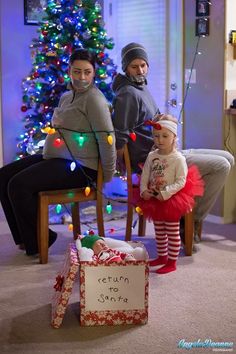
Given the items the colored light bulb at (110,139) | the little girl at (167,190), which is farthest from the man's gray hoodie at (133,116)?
the little girl at (167,190)

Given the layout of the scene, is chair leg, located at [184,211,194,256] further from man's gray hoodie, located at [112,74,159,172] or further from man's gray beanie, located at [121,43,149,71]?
man's gray beanie, located at [121,43,149,71]

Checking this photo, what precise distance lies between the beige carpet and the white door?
5.56 feet

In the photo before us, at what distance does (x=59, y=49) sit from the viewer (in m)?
4.55

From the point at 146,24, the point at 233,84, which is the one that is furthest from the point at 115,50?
the point at 233,84

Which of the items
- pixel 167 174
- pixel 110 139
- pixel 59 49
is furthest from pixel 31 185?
pixel 59 49

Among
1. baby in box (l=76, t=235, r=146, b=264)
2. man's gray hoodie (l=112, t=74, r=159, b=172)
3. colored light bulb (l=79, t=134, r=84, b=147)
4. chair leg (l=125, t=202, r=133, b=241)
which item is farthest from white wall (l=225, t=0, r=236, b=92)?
baby in box (l=76, t=235, r=146, b=264)

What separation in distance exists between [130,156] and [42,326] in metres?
1.45

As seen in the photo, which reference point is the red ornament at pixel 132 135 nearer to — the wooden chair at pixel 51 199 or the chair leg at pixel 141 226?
the wooden chair at pixel 51 199

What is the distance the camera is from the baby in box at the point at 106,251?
2506 mm

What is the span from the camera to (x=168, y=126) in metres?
3.14

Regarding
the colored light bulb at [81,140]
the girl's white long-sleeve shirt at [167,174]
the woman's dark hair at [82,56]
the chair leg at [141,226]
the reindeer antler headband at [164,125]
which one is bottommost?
the chair leg at [141,226]

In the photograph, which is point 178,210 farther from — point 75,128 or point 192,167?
point 75,128

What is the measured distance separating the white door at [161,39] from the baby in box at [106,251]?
6.87 ft

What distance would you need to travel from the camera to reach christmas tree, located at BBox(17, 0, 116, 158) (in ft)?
15.0
